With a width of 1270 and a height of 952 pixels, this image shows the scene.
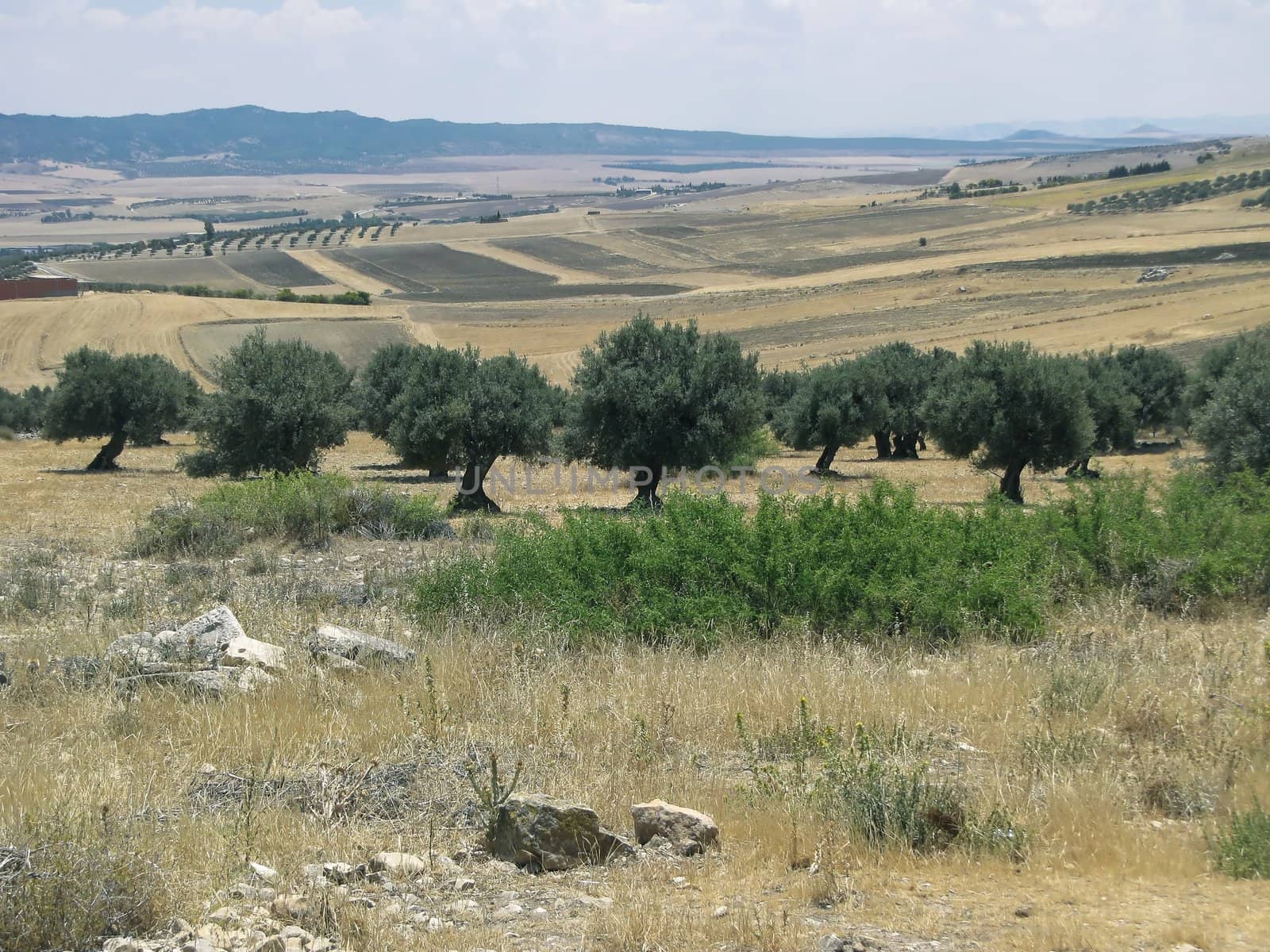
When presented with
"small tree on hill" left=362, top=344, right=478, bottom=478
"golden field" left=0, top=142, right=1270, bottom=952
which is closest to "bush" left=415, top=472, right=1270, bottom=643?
"golden field" left=0, top=142, right=1270, bottom=952

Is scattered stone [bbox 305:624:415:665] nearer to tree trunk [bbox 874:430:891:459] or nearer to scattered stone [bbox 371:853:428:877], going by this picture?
scattered stone [bbox 371:853:428:877]

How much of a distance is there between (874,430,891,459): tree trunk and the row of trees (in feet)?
30.3

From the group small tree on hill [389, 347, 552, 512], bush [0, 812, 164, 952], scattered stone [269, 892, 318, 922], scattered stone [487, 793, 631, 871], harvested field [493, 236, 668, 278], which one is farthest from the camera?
harvested field [493, 236, 668, 278]

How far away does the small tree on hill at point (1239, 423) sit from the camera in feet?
85.3

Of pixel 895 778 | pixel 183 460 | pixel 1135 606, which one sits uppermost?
pixel 895 778

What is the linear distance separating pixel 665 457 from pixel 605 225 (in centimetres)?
16382

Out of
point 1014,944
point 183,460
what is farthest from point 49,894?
point 183,460

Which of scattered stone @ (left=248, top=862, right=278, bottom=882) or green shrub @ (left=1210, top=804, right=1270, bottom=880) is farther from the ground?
green shrub @ (left=1210, top=804, right=1270, bottom=880)

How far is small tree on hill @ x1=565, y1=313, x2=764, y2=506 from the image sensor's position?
92.3 feet

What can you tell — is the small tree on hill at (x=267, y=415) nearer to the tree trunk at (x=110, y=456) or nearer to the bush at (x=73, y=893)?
the tree trunk at (x=110, y=456)

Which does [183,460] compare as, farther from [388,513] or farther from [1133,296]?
[1133,296]

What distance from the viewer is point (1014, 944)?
4.09m

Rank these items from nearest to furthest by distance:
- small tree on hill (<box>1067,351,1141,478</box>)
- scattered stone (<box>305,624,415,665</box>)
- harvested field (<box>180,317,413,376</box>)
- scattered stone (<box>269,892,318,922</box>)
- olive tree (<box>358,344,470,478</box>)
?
1. scattered stone (<box>269,892,318,922</box>)
2. scattered stone (<box>305,624,415,665</box>)
3. olive tree (<box>358,344,470,478</box>)
4. small tree on hill (<box>1067,351,1141,478</box>)
5. harvested field (<box>180,317,413,376</box>)

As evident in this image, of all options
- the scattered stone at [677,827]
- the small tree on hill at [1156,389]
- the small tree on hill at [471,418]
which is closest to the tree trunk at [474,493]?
the small tree on hill at [471,418]
